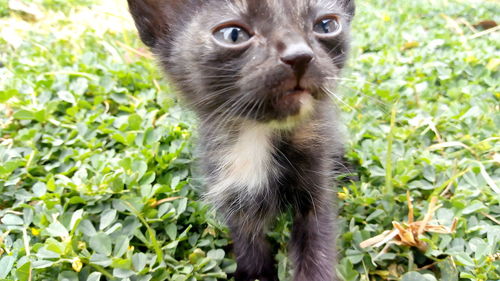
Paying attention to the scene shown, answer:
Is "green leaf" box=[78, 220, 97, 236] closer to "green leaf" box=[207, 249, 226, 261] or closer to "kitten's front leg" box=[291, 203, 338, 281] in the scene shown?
"green leaf" box=[207, 249, 226, 261]

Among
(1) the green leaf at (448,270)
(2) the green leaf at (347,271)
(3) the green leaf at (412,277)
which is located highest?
(1) the green leaf at (448,270)

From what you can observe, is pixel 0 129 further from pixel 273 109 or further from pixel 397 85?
pixel 397 85

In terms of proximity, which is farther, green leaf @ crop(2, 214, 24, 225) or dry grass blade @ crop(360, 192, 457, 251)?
green leaf @ crop(2, 214, 24, 225)

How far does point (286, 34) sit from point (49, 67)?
228cm

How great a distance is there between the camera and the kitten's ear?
1.89 metres

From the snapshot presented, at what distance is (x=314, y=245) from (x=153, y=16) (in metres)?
1.24

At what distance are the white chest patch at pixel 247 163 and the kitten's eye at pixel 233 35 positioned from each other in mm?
388

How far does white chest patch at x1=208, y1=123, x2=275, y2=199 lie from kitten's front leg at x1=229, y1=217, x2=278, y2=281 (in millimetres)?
159

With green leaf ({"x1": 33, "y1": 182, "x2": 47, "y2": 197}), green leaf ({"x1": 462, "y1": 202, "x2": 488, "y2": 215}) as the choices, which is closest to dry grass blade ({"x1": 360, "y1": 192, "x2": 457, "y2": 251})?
green leaf ({"x1": 462, "y1": 202, "x2": 488, "y2": 215})

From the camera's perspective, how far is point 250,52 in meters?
1.52

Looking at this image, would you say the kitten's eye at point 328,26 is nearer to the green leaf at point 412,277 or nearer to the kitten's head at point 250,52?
the kitten's head at point 250,52

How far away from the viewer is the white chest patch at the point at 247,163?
1.86 metres

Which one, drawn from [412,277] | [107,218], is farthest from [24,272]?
[412,277]

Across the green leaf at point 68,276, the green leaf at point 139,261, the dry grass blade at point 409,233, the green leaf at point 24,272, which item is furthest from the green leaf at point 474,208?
the green leaf at point 24,272
